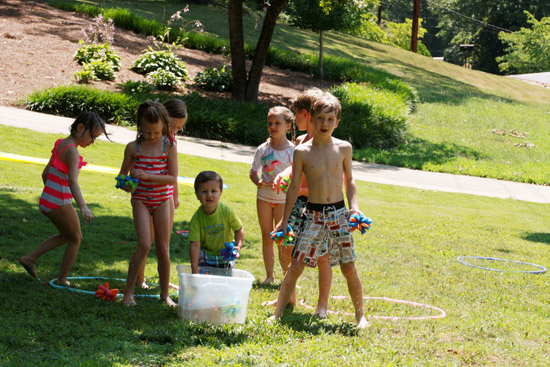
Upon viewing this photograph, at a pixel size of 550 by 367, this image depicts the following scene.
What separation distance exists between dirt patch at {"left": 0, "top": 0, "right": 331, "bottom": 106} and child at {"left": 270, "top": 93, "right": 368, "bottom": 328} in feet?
40.2

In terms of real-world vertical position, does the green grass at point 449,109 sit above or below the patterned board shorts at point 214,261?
above

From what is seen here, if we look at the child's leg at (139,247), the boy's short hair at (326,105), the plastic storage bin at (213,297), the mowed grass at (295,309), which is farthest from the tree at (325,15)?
the plastic storage bin at (213,297)

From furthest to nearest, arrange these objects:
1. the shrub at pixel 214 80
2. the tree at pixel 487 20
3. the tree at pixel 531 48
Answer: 1. the tree at pixel 487 20
2. the tree at pixel 531 48
3. the shrub at pixel 214 80

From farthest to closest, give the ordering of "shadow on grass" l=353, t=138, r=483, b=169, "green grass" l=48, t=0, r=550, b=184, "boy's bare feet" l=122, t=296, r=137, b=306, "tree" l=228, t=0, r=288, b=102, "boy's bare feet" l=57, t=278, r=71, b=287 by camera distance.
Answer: "tree" l=228, t=0, r=288, b=102 < "green grass" l=48, t=0, r=550, b=184 < "shadow on grass" l=353, t=138, r=483, b=169 < "boy's bare feet" l=57, t=278, r=71, b=287 < "boy's bare feet" l=122, t=296, r=137, b=306

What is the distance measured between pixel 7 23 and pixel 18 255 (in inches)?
668

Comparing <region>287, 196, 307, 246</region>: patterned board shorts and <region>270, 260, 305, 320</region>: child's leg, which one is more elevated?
<region>287, 196, 307, 246</region>: patterned board shorts

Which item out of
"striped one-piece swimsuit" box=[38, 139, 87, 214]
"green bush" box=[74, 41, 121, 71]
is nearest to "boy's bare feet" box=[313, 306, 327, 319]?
"striped one-piece swimsuit" box=[38, 139, 87, 214]

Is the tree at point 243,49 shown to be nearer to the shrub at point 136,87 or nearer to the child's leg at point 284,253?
the shrub at point 136,87

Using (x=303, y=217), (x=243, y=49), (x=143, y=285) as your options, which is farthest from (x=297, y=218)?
(x=243, y=49)

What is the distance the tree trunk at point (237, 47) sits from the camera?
17750 mm

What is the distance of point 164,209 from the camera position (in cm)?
487

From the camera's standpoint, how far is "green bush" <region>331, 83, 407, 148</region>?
60.0 feet

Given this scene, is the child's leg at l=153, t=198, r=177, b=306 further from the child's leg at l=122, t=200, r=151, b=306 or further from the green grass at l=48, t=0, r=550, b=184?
the green grass at l=48, t=0, r=550, b=184

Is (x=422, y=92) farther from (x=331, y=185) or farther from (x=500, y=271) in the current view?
(x=331, y=185)
